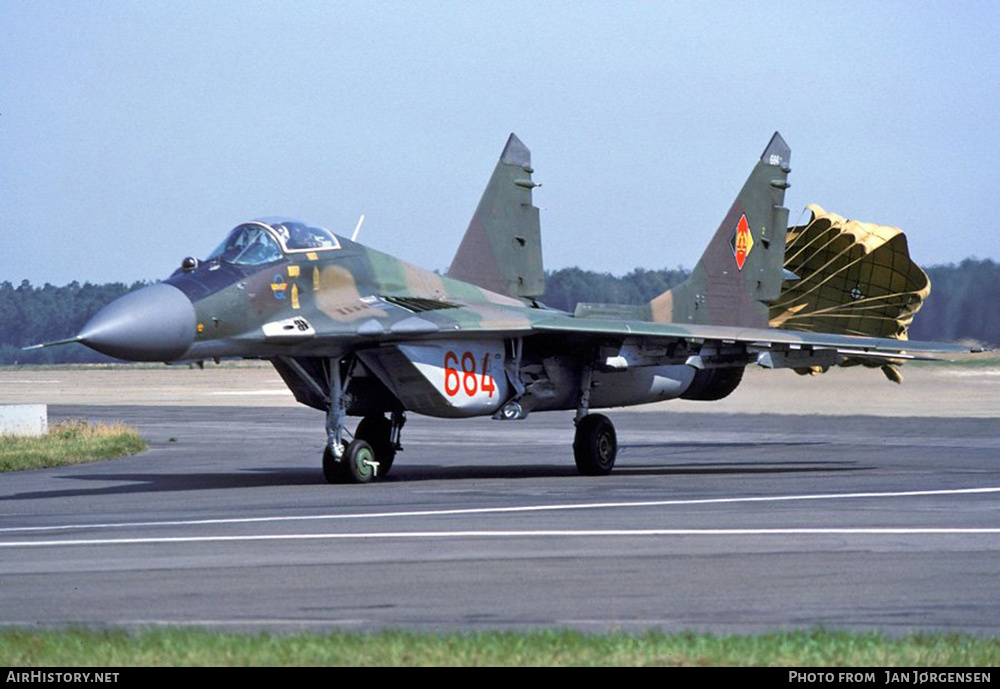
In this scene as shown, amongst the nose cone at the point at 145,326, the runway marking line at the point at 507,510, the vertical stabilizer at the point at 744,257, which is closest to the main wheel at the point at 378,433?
the nose cone at the point at 145,326

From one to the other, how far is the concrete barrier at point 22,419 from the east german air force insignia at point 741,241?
1309 centimetres

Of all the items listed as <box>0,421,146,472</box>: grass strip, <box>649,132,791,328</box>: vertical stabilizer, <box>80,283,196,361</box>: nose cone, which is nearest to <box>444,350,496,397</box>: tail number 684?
<box>80,283,196,361</box>: nose cone

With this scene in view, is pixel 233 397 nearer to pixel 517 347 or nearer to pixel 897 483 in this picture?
pixel 517 347

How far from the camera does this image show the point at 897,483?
56.6 ft

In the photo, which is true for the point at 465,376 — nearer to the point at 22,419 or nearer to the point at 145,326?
the point at 145,326

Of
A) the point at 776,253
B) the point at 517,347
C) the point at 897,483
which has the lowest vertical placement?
the point at 897,483

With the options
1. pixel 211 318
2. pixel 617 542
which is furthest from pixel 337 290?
pixel 617 542

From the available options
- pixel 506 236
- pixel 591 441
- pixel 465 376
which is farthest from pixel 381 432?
pixel 506 236

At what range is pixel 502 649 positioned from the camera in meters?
6.79

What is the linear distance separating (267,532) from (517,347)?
7.51 metres

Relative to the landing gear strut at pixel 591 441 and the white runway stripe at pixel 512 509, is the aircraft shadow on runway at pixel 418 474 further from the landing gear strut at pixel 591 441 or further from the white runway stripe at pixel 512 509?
the white runway stripe at pixel 512 509

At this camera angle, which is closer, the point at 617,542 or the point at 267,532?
the point at 617,542

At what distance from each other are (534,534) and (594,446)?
815 centimetres

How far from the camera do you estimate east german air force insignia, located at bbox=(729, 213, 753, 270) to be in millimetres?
23562
